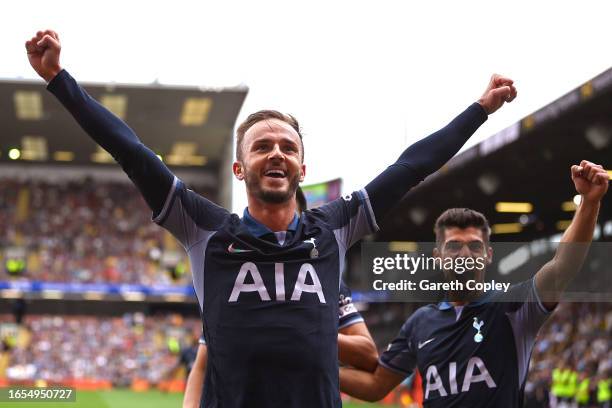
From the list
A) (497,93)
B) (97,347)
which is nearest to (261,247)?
(497,93)

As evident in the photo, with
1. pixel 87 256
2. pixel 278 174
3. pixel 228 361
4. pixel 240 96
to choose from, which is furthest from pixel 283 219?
pixel 87 256

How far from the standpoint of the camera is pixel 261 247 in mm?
2682

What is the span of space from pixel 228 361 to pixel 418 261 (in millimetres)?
1273

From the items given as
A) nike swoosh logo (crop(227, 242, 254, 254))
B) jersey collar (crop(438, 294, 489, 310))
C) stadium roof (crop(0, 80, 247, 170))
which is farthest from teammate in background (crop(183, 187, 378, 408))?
stadium roof (crop(0, 80, 247, 170))

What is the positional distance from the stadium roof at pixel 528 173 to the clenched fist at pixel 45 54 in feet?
33.6

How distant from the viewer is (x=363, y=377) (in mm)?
4062

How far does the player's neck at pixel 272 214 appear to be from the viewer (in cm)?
278

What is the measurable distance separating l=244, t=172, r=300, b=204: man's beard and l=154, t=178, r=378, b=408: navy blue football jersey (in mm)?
100

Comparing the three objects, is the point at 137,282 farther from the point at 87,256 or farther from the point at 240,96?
the point at 240,96

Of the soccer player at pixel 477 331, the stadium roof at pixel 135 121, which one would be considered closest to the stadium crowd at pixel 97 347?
the stadium roof at pixel 135 121

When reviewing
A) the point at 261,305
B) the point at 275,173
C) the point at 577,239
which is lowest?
the point at 261,305

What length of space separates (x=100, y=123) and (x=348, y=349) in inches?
68.6

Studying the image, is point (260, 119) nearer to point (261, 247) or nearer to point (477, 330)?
point (261, 247)

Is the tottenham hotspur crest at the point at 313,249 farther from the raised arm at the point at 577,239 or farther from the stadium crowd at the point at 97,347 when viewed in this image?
the stadium crowd at the point at 97,347
